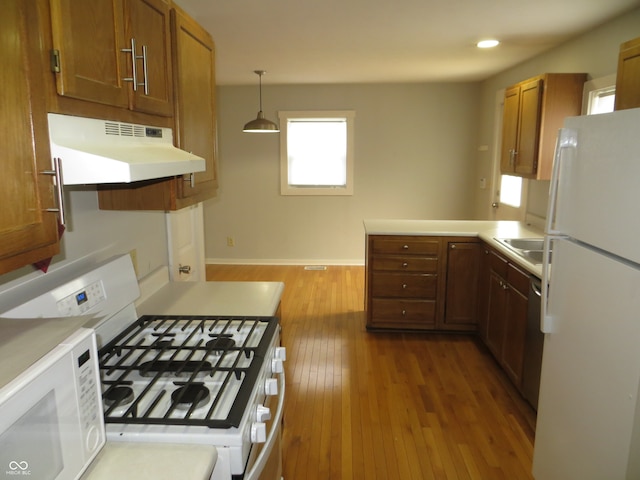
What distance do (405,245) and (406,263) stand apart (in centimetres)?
16

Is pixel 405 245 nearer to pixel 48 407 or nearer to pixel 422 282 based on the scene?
pixel 422 282

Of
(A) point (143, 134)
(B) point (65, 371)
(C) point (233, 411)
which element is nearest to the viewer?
(B) point (65, 371)

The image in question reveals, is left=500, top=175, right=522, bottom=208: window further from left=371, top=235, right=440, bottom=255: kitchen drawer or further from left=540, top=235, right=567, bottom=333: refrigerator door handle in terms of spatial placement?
left=540, top=235, right=567, bottom=333: refrigerator door handle

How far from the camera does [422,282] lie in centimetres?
383

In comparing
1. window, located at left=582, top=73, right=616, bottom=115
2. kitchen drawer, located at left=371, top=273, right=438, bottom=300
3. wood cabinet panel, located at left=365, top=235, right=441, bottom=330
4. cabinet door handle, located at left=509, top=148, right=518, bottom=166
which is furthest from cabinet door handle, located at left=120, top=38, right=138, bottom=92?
cabinet door handle, located at left=509, top=148, right=518, bottom=166

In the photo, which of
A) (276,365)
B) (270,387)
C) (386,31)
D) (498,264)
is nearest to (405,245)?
(498,264)

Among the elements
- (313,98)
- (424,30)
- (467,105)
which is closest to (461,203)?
(467,105)

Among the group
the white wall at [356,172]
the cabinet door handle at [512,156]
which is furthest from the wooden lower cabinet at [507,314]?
the white wall at [356,172]

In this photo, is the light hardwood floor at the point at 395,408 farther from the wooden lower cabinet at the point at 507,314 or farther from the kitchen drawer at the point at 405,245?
the kitchen drawer at the point at 405,245

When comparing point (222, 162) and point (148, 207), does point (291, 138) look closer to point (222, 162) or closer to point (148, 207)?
point (222, 162)

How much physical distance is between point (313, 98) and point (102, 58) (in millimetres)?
4992

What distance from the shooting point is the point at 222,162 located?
20.5ft

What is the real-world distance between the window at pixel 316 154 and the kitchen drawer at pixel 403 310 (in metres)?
2.57

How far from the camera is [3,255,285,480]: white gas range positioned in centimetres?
114
